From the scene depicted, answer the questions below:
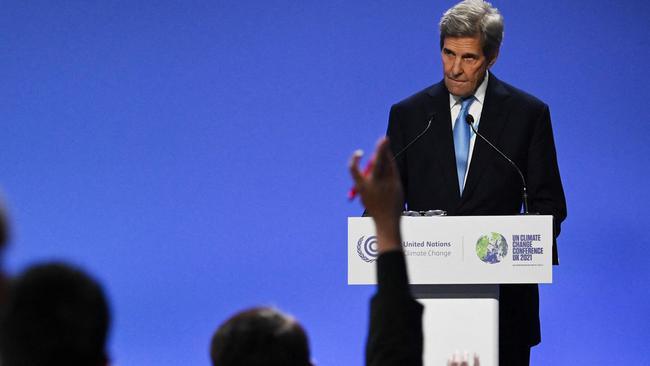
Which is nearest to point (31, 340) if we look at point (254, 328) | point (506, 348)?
point (254, 328)

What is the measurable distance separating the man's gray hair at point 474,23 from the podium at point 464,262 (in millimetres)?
1091

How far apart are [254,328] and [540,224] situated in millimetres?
2165

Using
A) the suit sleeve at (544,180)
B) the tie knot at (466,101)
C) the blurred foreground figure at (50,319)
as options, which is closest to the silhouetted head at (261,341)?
the blurred foreground figure at (50,319)

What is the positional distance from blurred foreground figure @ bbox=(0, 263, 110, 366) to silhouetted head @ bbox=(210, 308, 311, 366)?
15.3 inches

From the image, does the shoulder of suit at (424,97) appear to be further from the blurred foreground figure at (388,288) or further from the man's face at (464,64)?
the blurred foreground figure at (388,288)

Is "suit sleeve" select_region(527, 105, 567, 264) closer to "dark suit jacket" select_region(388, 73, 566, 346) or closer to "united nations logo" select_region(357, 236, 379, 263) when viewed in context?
"dark suit jacket" select_region(388, 73, 566, 346)

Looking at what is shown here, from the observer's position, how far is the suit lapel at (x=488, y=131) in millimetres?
4164

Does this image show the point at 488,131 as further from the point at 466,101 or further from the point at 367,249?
the point at 367,249

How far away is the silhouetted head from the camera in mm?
1512

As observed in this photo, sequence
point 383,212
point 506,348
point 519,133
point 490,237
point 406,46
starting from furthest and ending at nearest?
1. point 406,46
2. point 519,133
3. point 506,348
4. point 490,237
5. point 383,212

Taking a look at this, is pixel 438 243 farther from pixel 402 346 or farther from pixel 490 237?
pixel 402 346

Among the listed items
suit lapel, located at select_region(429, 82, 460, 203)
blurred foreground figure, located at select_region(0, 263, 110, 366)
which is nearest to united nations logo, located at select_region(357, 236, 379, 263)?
suit lapel, located at select_region(429, 82, 460, 203)

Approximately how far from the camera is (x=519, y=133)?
165 inches

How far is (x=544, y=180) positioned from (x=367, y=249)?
931mm
